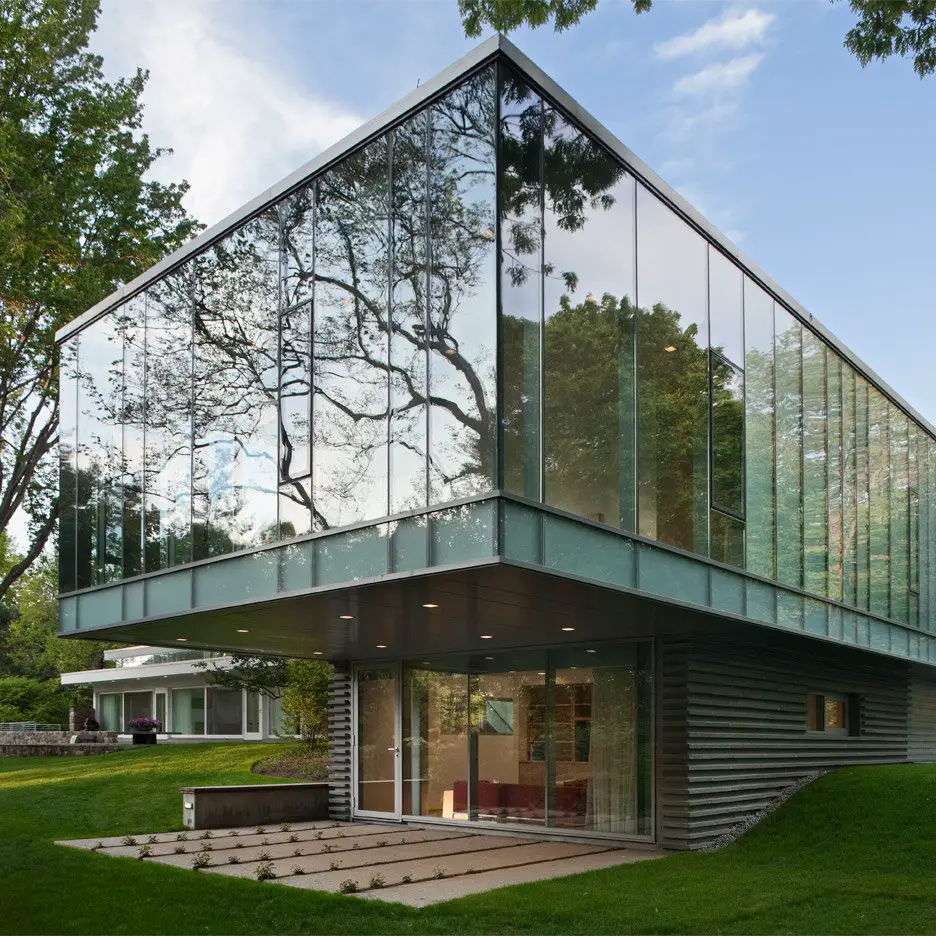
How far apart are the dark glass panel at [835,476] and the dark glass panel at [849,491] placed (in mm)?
145

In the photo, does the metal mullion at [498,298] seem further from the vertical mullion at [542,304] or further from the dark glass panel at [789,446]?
the dark glass panel at [789,446]

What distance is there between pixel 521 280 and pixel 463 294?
646 millimetres

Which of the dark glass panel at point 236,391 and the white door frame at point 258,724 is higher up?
the dark glass panel at point 236,391

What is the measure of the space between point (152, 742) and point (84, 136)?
72.5 ft

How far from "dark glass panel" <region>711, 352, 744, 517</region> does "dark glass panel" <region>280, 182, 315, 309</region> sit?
5872mm

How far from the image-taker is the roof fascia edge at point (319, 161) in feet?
37.5

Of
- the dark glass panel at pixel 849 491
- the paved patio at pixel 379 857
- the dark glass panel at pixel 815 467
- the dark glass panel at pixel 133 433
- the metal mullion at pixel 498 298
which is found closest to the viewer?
the metal mullion at pixel 498 298

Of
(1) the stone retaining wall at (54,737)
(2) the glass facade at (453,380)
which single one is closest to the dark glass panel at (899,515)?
(2) the glass facade at (453,380)

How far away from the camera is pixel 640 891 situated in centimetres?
1148

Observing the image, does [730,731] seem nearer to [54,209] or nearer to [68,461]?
[68,461]

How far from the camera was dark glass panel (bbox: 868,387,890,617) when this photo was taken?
19859mm

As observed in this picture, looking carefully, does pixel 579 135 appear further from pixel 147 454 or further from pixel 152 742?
pixel 152 742

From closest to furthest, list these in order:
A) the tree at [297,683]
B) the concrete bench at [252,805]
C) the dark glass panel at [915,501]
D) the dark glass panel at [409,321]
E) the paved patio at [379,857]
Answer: the dark glass panel at [409,321] → the paved patio at [379,857] → the concrete bench at [252,805] → the dark glass panel at [915,501] → the tree at [297,683]

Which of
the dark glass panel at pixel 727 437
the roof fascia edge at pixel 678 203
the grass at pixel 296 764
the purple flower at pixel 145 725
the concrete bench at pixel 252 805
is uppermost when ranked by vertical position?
the roof fascia edge at pixel 678 203
